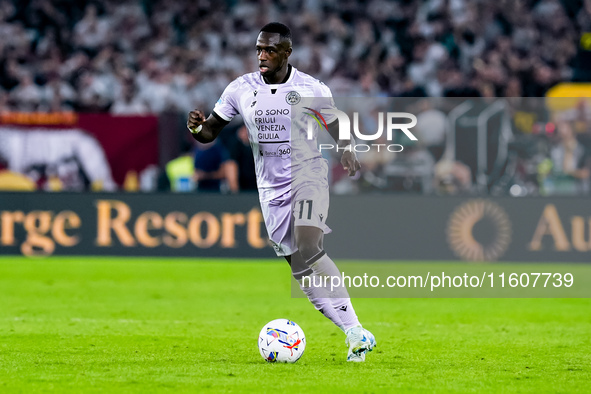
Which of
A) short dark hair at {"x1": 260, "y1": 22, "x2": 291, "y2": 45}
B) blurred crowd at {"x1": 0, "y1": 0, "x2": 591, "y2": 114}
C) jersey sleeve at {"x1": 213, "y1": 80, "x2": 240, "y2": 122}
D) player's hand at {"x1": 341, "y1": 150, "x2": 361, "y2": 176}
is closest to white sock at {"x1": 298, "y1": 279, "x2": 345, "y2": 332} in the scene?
player's hand at {"x1": 341, "y1": 150, "x2": 361, "y2": 176}

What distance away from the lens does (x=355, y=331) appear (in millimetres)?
6543

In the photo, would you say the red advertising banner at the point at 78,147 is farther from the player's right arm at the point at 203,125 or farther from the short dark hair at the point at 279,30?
the short dark hair at the point at 279,30

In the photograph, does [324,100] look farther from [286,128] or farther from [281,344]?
[281,344]

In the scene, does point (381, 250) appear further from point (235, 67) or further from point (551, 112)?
point (235, 67)

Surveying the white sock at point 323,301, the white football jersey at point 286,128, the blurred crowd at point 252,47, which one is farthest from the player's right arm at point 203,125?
the blurred crowd at point 252,47

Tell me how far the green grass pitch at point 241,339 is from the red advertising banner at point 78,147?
6.84ft

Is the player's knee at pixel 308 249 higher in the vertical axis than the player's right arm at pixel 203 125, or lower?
lower

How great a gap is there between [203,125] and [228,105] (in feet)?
0.84

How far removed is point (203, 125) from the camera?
680cm

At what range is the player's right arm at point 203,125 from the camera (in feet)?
21.8

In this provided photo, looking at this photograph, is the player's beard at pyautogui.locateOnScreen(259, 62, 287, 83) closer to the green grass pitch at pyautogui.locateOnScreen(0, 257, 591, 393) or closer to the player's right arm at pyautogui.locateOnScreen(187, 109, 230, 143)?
the player's right arm at pyautogui.locateOnScreen(187, 109, 230, 143)

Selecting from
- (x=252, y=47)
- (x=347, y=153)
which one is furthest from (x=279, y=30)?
(x=252, y=47)

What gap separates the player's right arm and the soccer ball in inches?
54.4

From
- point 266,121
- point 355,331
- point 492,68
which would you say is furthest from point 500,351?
point 492,68
